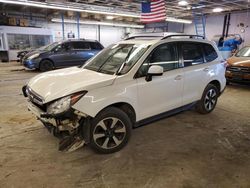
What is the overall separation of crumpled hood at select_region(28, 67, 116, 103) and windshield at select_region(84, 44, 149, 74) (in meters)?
0.19

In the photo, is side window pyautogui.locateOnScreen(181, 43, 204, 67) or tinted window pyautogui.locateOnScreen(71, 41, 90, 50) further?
tinted window pyautogui.locateOnScreen(71, 41, 90, 50)

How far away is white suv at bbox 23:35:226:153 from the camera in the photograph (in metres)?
2.46

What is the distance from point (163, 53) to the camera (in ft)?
10.6

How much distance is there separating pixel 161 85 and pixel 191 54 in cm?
102

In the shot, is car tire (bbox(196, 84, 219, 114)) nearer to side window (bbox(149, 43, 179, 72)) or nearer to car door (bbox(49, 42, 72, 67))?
side window (bbox(149, 43, 179, 72))

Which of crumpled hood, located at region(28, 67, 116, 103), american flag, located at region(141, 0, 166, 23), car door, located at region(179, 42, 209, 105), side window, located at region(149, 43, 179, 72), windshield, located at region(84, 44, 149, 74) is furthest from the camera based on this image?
american flag, located at region(141, 0, 166, 23)

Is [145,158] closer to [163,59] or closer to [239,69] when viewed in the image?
[163,59]

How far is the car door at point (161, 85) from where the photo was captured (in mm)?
2928

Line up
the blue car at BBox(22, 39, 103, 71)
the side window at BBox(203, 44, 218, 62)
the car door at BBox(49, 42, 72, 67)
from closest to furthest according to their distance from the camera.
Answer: the side window at BBox(203, 44, 218, 62)
the blue car at BBox(22, 39, 103, 71)
the car door at BBox(49, 42, 72, 67)

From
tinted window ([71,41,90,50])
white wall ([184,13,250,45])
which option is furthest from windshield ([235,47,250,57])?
white wall ([184,13,250,45])

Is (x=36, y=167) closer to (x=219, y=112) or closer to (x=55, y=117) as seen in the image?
(x=55, y=117)

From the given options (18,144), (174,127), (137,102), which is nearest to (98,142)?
(137,102)

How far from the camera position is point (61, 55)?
9.77 m

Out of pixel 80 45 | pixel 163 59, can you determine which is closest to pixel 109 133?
pixel 163 59
